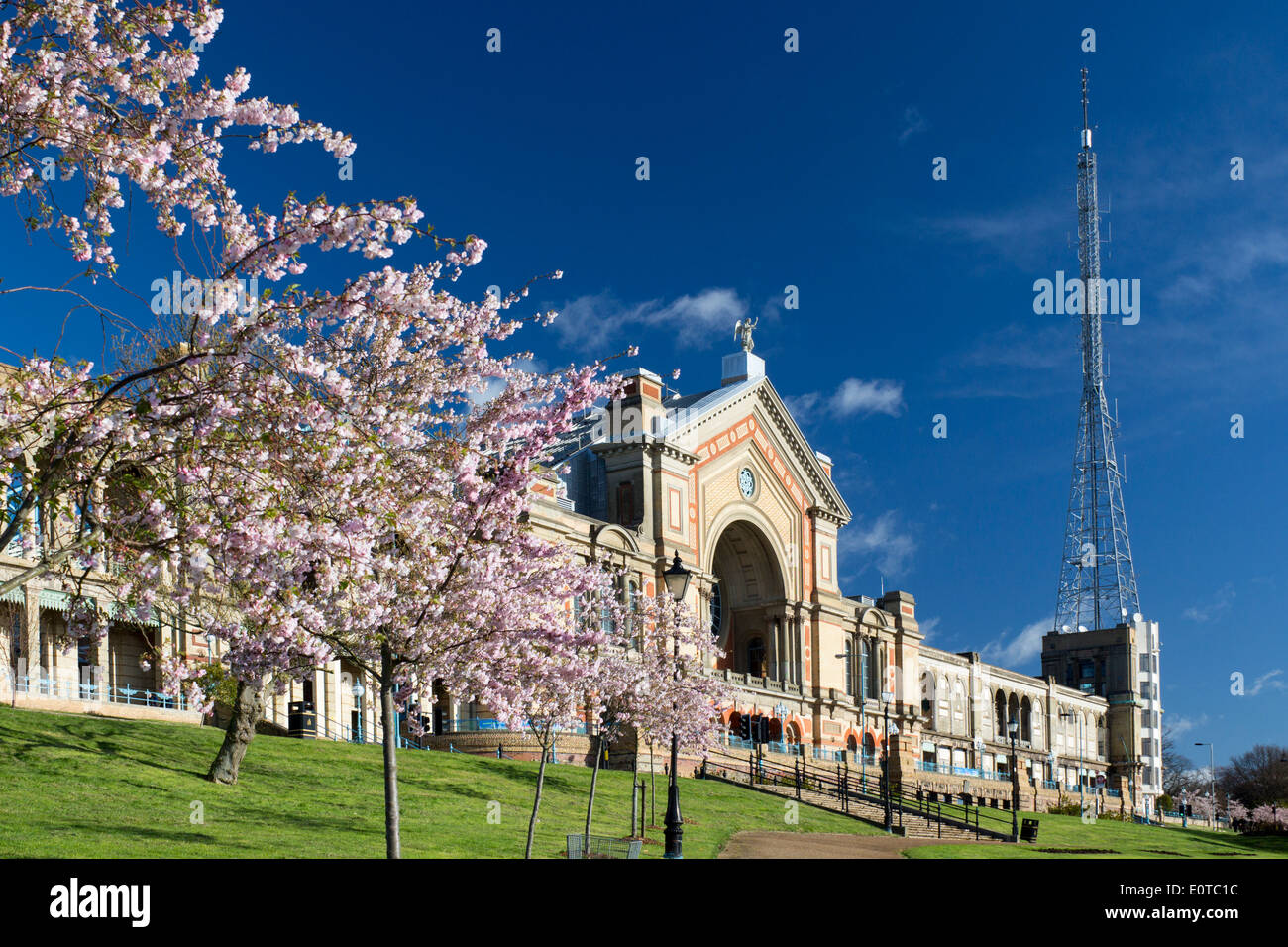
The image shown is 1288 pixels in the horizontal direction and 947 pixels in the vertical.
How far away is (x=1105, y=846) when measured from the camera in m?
45.9

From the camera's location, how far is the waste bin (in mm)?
41562

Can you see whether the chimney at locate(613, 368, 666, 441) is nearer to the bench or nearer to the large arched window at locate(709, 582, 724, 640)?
the large arched window at locate(709, 582, 724, 640)

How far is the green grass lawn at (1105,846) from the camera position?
3609 centimetres

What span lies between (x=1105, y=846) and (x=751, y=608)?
2740cm

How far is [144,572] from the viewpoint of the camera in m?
14.4

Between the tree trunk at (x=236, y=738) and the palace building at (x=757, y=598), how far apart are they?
12.9 meters

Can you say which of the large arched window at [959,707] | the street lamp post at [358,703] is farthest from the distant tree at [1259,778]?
the street lamp post at [358,703]

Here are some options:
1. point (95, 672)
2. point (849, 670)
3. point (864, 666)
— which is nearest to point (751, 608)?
point (849, 670)

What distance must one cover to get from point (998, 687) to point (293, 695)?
6470 cm

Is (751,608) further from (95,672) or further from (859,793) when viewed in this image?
(95,672)

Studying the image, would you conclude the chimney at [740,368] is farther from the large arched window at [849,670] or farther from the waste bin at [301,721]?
the waste bin at [301,721]
